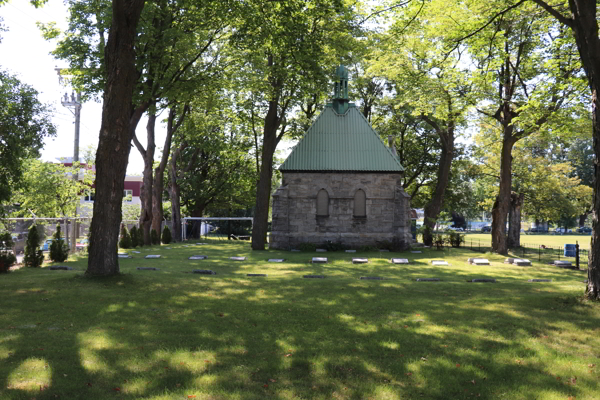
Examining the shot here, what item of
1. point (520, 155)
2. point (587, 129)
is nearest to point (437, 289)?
point (587, 129)

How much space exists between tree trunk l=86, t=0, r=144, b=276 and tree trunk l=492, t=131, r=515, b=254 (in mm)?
20039

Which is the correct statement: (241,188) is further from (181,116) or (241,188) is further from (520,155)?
(520,155)

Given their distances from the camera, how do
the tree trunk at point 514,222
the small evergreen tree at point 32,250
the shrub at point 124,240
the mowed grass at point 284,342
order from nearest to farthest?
the mowed grass at point 284,342
the small evergreen tree at point 32,250
the shrub at point 124,240
the tree trunk at point 514,222

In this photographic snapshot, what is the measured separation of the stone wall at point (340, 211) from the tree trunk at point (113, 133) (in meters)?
16.0

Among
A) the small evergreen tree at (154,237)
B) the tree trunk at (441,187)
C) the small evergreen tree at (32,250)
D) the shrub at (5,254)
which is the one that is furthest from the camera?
the tree trunk at (441,187)

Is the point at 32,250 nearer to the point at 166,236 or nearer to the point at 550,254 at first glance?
the point at 166,236

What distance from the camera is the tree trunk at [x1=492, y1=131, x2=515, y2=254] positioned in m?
24.3

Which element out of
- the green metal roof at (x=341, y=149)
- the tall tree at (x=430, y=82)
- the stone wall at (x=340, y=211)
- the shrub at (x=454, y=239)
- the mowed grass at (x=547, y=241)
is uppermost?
the tall tree at (x=430, y=82)

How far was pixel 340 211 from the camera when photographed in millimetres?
27609

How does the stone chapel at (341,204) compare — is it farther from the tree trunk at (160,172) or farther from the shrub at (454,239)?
the tree trunk at (160,172)

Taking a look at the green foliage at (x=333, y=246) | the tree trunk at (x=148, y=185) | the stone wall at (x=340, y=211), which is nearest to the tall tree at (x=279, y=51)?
the stone wall at (x=340, y=211)

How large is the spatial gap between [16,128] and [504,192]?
75.8ft

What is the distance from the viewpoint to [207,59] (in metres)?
30.5

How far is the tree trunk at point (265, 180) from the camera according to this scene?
2656 centimetres
